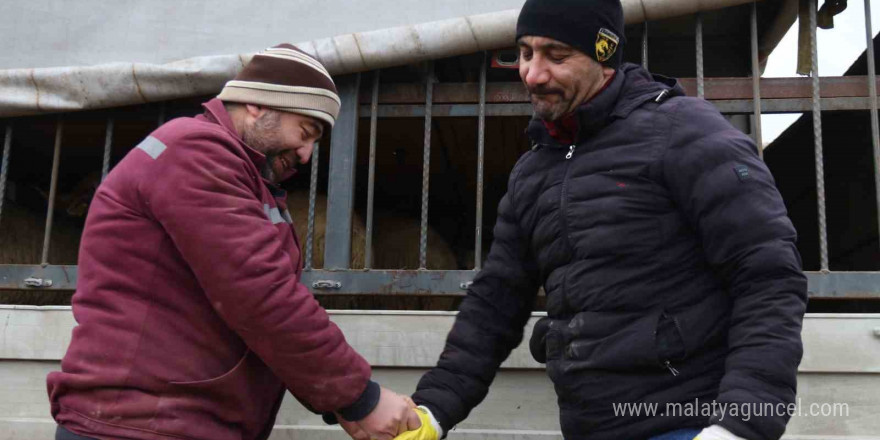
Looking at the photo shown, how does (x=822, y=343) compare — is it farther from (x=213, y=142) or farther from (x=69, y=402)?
(x=69, y=402)

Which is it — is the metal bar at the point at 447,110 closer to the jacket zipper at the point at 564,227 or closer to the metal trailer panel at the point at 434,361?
the metal trailer panel at the point at 434,361

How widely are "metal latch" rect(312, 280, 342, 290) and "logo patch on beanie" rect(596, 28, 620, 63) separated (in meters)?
2.30

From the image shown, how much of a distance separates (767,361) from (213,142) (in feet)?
4.81

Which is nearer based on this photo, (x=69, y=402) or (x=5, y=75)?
(x=69, y=402)

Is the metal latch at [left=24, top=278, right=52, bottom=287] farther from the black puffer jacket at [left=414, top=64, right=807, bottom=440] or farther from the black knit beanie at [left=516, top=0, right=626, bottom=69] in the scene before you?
the black knit beanie at [left=516, top=0, right=626, bottom=69]

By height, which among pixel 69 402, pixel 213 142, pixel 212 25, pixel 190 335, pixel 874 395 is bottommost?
pixel 874 395

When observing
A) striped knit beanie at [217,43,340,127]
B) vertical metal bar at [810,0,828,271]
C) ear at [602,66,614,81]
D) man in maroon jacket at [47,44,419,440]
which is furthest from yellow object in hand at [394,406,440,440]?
vertical metal bar at [810,0,828,271]

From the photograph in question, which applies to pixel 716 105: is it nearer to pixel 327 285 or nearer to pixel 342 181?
pixel 342 181

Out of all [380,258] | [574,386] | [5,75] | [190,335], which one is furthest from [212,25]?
[574,386]

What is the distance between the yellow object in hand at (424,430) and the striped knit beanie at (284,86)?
96 cm

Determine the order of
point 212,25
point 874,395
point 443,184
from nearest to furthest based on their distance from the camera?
point 874,395 → point 212,25 → point 443,184

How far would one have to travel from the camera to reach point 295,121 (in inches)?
92.1

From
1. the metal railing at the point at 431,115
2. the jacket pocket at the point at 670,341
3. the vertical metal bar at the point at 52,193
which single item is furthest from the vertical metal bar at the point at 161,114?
the jacket pocket at the point at 670,341

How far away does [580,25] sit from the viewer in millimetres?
2129
